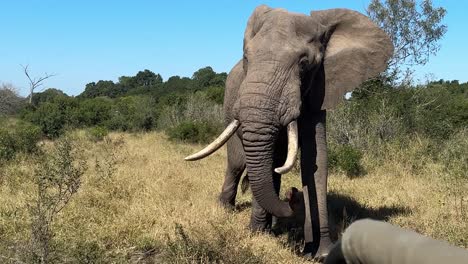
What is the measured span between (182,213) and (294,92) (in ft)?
6.91

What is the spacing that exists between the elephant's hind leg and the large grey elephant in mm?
17

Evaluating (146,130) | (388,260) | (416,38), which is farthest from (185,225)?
(146,130)

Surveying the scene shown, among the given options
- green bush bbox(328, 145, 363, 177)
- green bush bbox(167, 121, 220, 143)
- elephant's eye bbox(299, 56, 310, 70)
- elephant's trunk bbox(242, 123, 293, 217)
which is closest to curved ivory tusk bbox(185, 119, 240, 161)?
elephant's trunk bbox(242, 123, 293, 217)

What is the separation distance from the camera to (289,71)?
443 cm

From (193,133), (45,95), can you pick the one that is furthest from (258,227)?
(45,95)

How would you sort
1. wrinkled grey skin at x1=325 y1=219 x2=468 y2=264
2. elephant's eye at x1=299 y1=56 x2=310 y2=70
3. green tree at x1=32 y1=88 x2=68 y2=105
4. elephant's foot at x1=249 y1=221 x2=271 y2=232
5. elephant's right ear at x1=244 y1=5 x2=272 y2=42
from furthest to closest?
green tree at x1=32 y1=88 x2=68 y2=105 < elephant's foot at x1=249 y1=221 x2=271 y2=232 < elephant's right ear at x1=244 y1=5 x2=272 y2=42 < elephant's eye at x1=299 y1=56 x2=310 y2=70 < wrinkled grey skin at x1=325 y1=219 x2=468 y2=264

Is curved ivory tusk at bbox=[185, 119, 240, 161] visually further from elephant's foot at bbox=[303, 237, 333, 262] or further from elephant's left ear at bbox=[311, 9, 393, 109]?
elephant's foot at bbox=[303, 237, 333, 262]

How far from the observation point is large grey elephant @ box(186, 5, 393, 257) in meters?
4.31

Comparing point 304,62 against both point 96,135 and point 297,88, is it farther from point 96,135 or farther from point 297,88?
point 96,135

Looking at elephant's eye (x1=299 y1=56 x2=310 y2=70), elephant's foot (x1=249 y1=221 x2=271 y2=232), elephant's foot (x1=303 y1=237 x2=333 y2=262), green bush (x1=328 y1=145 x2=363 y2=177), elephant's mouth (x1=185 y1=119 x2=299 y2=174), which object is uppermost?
elephant's eye (x1=299 y1=56 x2=310 y2=70)

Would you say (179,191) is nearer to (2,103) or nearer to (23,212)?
(23,212)

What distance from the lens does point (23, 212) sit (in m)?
5.53

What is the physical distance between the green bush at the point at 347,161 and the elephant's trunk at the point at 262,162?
469 centimetres

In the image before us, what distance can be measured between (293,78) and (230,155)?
196cm
